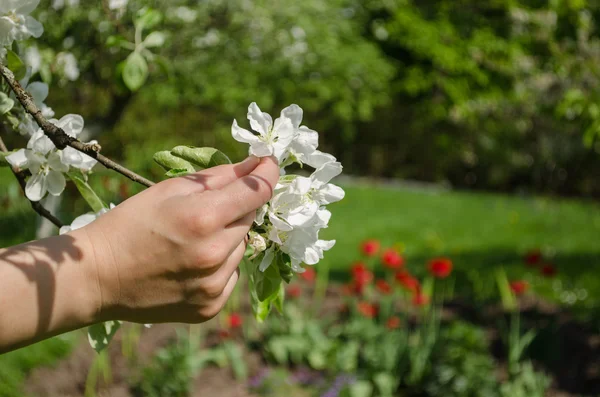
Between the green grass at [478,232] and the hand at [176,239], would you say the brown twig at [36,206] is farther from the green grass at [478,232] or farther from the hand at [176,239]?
the green grass at [478,232]

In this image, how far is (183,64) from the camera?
471cm

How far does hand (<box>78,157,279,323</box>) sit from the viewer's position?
→ 0.84m

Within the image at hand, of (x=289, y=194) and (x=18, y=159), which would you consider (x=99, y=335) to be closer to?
(x=18, y=159)

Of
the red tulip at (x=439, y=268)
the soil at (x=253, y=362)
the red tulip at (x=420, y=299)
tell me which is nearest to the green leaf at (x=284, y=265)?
the soil at (x=253, y=362)

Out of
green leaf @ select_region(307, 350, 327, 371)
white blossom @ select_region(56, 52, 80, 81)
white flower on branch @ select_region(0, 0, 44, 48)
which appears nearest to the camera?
white flower on branch @ select_region(0, 0, 44, 48)

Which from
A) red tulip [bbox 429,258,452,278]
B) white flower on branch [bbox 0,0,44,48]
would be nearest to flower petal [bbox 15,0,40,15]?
white flower on branch [bbox 0,0,44,48]

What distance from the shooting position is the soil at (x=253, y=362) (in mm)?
3107

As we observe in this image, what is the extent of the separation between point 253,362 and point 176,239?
8.83 feet

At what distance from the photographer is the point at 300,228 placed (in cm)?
90

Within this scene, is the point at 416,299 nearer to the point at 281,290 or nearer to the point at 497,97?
the point at 281,290

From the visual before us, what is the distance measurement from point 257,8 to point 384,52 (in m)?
9.34

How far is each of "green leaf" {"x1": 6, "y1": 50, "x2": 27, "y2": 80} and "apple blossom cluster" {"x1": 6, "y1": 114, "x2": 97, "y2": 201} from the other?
12 centimetres

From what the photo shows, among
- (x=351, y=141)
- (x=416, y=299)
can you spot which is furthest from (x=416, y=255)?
(x=351, y=141)

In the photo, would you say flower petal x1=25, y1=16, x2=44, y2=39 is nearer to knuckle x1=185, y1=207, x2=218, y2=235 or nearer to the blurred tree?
the blurred tree
